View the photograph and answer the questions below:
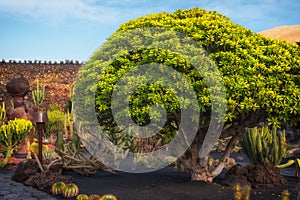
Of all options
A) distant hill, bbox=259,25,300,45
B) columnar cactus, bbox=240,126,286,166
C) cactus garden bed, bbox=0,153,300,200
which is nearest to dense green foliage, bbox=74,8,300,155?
columnar cactus, bbox=240,126,286,166

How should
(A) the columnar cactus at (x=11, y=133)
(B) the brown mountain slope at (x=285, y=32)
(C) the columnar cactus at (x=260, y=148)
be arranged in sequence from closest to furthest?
(C) the columnar cactus at (x=260, y=148)
(A) the columnar cactus at (x=11, y=133)
(B) the brown mountain slope at (x=285, y=32)

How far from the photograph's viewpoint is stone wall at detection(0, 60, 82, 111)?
31.4 meters

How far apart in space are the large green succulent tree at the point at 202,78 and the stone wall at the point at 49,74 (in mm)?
23318

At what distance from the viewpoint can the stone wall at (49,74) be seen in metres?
31.4

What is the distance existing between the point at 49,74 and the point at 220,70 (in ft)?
89.3

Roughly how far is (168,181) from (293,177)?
10.4 ft

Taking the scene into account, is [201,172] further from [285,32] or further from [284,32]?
[284,32]

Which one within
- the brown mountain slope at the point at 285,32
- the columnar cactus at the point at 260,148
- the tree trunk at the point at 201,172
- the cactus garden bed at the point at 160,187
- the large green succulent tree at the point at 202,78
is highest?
the brown mountain slope at the point at 285,32

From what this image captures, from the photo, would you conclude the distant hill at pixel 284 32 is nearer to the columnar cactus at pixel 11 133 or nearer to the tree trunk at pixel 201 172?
the columnar cactus at pixel 11 133

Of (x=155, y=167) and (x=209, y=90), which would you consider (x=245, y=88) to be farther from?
(x=155, y=167)

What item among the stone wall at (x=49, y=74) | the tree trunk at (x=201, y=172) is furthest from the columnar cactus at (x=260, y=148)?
the stone wall at (x=49, y=74)

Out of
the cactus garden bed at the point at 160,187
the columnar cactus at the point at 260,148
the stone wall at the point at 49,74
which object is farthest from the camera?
the stone wall at the point at 49,74

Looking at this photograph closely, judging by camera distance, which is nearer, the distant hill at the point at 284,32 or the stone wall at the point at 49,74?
the stone wall at the point at 49,74

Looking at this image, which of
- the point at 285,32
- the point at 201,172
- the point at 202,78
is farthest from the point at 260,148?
the point at 285,32
